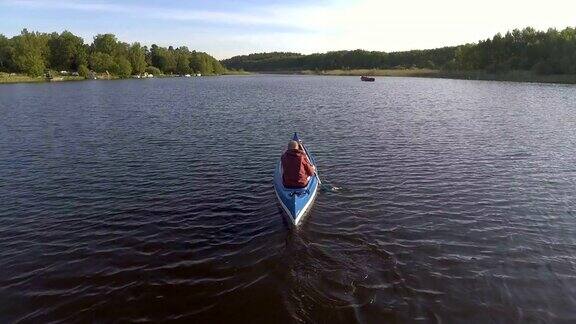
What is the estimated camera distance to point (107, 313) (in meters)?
10.9

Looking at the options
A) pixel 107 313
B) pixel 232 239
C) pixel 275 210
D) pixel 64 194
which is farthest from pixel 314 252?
pixel 64 194

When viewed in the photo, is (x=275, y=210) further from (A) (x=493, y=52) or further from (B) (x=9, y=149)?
(A) (x=493, y=52)

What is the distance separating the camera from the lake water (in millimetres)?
11320

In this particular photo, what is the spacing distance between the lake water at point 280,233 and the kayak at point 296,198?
0.56 m

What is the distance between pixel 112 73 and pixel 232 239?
172m

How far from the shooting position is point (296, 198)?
16156 mm

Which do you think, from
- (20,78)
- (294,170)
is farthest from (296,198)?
(20,78)

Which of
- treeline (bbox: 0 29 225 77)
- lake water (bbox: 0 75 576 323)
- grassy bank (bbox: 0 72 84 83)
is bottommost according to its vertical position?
lake water (bbox: 0 75 576 323)

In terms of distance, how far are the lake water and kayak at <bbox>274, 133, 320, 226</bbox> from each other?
556 millimetres

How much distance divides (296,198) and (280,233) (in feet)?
4.90

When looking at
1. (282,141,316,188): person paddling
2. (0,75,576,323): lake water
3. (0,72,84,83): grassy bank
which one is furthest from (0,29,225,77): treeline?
(282,141,316,188): person paddling

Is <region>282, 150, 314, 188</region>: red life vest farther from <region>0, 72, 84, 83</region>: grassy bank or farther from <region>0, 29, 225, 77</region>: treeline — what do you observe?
<region>0, 29, 225, 77</region>: treeline

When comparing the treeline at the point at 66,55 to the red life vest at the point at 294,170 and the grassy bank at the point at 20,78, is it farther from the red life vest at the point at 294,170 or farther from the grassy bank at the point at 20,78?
the red life vest at the point at 294,170

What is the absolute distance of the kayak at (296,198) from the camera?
16094 mm
